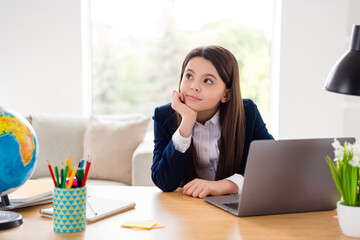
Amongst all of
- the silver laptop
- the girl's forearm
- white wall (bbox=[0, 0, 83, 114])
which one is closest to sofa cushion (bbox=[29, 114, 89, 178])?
white wall (bbox=[0, 0, 83, 114])

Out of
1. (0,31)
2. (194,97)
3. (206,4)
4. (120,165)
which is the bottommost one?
(120,165)

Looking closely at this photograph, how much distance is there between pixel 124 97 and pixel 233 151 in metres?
2.50

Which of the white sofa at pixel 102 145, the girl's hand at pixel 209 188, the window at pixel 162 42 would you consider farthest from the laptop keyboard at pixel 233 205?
the window at pixel 162 42

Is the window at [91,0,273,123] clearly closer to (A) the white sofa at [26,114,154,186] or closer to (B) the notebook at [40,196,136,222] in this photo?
(A) the white sofa at [26,114,154,186]

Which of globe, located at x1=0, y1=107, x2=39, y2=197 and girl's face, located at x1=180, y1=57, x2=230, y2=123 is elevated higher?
girl's face, located at x1=180, y1=57, x2=230, y2=123

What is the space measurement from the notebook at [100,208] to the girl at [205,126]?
26 cm

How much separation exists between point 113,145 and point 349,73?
2.17 m

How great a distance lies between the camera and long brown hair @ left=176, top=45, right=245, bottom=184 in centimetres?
177

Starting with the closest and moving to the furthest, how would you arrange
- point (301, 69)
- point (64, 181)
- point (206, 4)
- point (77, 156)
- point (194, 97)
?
point (64, 181), point (194, 97), point (77, 156), point (301, 69), point (206, 4)

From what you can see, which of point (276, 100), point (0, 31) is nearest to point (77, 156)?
point (0, 31)

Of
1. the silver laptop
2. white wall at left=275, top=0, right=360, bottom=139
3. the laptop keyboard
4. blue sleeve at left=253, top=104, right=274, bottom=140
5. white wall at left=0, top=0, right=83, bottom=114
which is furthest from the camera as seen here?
white wall at left=0, top=0, right=83, bottom=114

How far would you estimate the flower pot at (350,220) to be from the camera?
1.14 metres

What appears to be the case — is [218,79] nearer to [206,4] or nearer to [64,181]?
[64,181]

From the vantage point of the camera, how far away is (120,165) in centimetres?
316
